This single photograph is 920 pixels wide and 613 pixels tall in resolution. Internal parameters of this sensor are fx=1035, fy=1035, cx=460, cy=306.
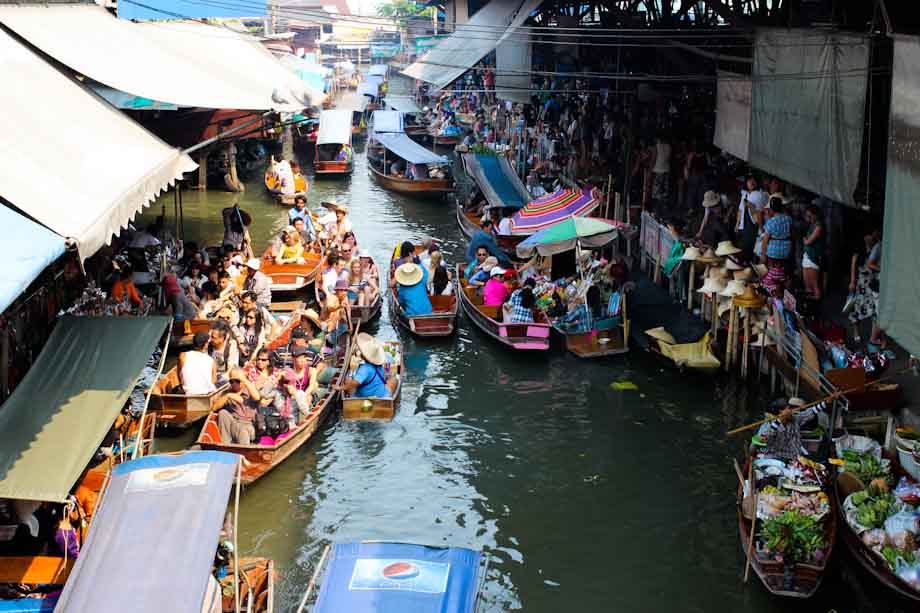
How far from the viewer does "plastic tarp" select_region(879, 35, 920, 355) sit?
8484 millimetres

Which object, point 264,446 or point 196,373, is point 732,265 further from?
point 196,373

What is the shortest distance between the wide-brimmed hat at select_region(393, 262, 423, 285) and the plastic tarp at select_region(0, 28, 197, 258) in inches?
177

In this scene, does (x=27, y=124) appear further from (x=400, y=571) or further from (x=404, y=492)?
(x=400, y=571)

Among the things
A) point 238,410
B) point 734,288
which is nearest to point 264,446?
point 238,410

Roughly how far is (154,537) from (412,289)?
30.0 ft

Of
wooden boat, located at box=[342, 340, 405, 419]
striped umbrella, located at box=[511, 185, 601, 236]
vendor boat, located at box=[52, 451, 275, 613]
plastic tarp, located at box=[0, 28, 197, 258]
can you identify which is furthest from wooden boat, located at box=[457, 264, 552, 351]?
vendor boat, located at box=[52, 451, 275, 613]

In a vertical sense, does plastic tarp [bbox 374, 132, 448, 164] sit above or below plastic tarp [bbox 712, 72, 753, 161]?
below

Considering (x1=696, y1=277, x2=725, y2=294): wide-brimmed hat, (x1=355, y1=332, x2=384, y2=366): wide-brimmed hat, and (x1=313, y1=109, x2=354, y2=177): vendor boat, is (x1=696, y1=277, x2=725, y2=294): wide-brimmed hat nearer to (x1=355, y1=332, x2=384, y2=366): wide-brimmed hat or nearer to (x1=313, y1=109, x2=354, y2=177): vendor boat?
(x1=355, y1=332, x2=384, y2=366): wide-brimmed hat

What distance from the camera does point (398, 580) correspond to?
22.2 feet

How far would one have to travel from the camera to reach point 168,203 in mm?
25719

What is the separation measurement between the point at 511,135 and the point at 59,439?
1020 inches

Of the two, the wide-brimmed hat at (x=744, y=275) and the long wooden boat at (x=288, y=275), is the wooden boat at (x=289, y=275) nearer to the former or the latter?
the long wooden boat at (x=288, y=275)

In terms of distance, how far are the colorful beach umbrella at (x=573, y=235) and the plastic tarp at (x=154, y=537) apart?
28.7ft

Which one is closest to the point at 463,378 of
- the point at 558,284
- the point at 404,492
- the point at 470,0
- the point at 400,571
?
the point at 558,284
